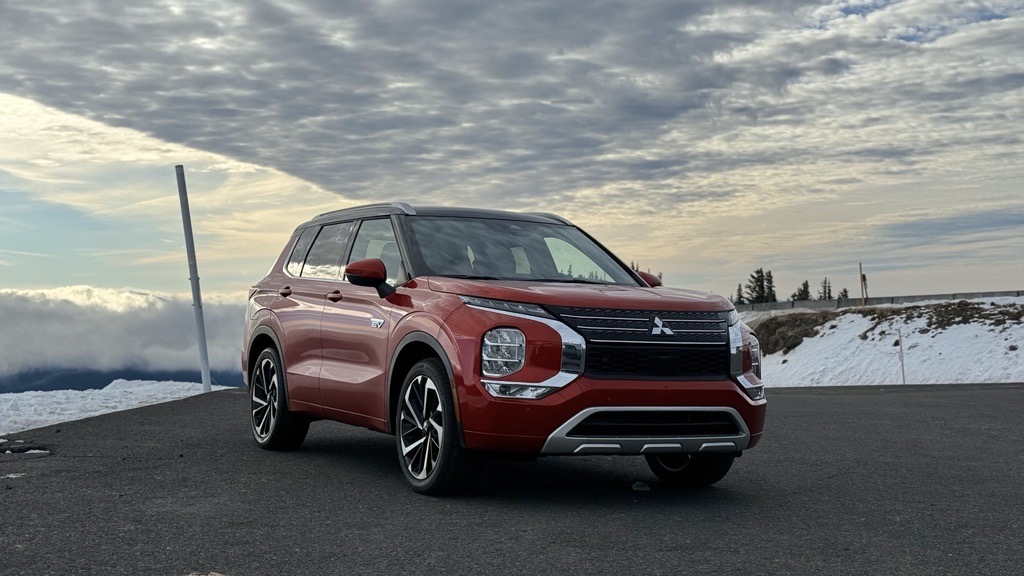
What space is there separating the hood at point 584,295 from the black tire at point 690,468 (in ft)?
3.77

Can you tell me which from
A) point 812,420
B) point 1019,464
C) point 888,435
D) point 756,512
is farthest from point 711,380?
point 812,420

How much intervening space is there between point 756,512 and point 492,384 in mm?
1757

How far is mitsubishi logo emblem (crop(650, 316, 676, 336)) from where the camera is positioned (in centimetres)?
674

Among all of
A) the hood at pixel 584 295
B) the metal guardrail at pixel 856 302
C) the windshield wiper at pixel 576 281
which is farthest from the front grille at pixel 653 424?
the metal guardrail at pixel 856 302

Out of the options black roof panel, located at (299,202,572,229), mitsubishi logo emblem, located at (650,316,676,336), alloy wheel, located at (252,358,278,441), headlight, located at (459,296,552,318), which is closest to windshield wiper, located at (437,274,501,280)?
headlight, located at (459,296,552,318)

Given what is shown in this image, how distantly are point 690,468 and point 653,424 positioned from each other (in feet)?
4.43

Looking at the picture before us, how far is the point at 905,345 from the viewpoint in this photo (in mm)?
49875

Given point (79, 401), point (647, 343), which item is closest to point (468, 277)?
point (647, 343)

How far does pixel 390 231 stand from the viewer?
8.22 meters

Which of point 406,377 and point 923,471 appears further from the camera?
point 923,471

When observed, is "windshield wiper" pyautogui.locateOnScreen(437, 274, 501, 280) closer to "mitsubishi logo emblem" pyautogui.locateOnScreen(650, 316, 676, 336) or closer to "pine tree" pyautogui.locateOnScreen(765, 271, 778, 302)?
Answer: "mitsubishi logo emblem" pyautogui.locateOnScreen(650, 316, 676, 336)

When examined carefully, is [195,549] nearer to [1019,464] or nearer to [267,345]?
[267,345]

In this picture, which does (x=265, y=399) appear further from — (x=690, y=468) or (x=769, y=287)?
(x=769, y=287)

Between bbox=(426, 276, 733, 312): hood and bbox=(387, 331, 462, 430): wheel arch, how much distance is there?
34 centimetres
